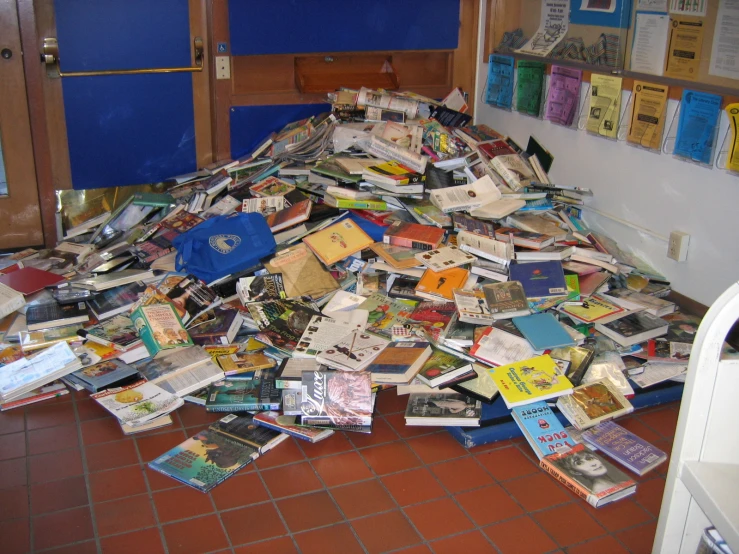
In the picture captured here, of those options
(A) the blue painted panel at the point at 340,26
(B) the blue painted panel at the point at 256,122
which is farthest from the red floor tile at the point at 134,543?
(A) the blue painted panel at the point at 340,26

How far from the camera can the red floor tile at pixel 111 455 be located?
2.60 m

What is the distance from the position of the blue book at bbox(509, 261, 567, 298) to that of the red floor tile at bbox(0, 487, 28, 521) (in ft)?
6.93

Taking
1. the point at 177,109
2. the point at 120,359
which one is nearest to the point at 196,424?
the point at 120,359

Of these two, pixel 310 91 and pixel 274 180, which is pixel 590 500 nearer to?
pixel 274 180

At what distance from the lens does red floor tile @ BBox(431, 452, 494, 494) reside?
8.27 feet

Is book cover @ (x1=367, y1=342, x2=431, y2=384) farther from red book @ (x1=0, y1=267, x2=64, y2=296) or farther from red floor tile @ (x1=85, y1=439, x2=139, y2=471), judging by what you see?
red book @ (x1=0, y1=267, x2=64, y2=296)

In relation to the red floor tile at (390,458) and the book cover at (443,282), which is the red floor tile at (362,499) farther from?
the book cover at (443,282)

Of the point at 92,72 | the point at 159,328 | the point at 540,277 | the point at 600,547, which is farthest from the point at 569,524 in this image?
Result: the point at 92,72

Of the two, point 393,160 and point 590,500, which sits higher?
point 393,160

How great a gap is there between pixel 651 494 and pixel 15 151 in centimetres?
379

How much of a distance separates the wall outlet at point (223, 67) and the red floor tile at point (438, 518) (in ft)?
10.4

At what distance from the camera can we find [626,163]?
3838mm

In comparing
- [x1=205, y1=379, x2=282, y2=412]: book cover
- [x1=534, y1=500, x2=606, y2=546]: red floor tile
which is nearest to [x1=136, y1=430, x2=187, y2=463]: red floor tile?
[x1=205, y1=379, x2=282, y2=412]: book cover

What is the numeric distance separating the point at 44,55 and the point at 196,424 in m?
2.56
